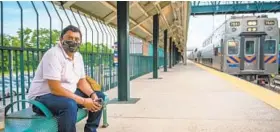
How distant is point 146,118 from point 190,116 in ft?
2.25

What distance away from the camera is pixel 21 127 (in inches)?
97.6

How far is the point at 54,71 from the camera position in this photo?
8.47ft

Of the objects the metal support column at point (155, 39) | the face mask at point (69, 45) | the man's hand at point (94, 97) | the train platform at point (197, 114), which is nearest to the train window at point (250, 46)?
the metal support column at point (155, 39)

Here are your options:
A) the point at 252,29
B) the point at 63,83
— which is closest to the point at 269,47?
the point at 252,29

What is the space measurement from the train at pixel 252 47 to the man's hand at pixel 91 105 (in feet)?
35.5

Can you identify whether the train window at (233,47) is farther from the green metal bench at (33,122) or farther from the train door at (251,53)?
the green metal bench at (33,122)

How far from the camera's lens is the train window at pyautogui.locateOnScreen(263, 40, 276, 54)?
12.2 meters

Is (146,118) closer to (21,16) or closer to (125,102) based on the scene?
(125,102)

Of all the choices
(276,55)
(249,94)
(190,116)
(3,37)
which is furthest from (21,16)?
(276,55)

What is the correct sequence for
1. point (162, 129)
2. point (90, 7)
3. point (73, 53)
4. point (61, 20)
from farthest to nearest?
point (90, 7), point (61, 20), point (162, 129), point (73, 53)

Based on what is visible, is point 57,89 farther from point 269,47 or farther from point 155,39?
point 269,47

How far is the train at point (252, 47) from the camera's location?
12.1m

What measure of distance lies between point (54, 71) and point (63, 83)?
229 millimetres

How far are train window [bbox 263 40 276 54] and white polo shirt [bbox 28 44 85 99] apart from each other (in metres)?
11.1
